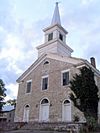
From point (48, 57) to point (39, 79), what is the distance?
307 centimetres

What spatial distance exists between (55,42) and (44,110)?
31.9 feet

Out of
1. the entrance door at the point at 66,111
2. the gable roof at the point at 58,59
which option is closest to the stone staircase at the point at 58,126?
the entrance door at the point at 66,111

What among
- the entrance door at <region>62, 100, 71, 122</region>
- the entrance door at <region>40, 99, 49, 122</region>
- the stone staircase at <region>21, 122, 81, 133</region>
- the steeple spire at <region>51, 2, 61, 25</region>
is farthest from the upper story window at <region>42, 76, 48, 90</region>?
the steeple spire at <region>51, 2, 61, 25</region>

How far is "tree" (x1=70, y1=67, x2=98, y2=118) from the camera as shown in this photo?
18844mm

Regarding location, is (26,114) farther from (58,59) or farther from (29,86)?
(58,59)

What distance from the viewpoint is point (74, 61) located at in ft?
76.5

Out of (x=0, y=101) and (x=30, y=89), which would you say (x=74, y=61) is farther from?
(x=0, y=101)

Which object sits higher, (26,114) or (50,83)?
(50,83)

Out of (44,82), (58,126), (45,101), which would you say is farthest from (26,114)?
(58,126)

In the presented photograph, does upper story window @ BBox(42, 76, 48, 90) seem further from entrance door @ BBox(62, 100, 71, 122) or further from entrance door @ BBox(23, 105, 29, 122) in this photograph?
entrance door @ BBox(62, 100, 71, 122)

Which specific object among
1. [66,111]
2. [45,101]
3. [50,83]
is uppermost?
[50,83]

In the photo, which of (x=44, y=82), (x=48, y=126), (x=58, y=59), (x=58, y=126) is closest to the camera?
(x=58, y=126)

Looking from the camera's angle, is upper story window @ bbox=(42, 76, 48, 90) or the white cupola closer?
upper story window @ bbox=(42, 76, 48, 90)

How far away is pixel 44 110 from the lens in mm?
24328
